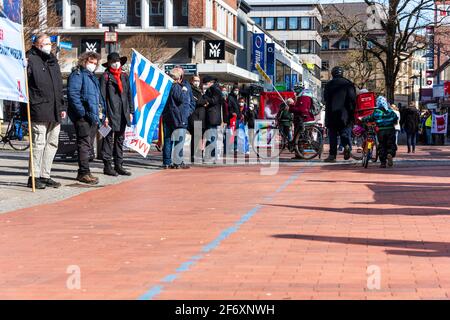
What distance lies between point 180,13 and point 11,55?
66.6 metres

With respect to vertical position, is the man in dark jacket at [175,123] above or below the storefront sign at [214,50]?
below

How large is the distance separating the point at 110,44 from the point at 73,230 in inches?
596

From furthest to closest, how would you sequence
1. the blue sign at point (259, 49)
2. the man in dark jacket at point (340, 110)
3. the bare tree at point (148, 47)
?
the blue sign at point (259, 49), the bare tree at point (148, 47), the man in dark jacket at point (340, 110)

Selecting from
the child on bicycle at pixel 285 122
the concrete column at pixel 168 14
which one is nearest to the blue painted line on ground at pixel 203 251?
the child on bicycle at pixel 285 122

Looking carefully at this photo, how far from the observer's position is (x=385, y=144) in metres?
21.0

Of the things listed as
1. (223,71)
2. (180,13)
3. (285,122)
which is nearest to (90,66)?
(285,122)

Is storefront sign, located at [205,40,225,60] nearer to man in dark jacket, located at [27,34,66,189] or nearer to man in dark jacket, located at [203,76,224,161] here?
man in dark jacket, located at [203,76,224,161]

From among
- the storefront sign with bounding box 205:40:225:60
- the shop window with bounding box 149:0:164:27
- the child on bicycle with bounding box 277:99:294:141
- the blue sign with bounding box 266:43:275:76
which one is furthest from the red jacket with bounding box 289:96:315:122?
the blue sign with bounding box 266:43:275:76

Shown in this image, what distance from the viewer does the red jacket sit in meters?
23.8

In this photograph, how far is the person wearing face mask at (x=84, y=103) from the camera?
15375 mm

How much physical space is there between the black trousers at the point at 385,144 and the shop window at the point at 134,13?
60325 millimetres

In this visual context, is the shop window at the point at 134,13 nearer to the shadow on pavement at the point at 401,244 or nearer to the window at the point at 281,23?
the window at the point at 281,23

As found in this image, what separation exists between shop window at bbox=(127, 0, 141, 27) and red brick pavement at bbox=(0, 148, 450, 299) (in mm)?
65750
